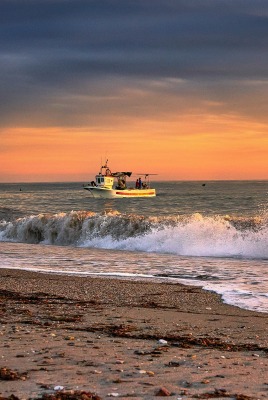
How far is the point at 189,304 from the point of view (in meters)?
12.1

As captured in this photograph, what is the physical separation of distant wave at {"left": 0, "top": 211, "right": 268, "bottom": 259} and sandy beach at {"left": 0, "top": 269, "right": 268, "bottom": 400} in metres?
13.3

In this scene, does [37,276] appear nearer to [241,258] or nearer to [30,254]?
[30,254]

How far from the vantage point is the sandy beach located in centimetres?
601

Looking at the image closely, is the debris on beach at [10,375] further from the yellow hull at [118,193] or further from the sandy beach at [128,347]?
the yellow hull at [118,193]

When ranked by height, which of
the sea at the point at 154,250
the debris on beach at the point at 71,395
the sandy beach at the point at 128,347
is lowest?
the sea at the point at 154,250

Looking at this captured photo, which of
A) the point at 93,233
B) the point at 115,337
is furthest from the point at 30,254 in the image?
the point at 115,337

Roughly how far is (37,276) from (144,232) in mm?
15569

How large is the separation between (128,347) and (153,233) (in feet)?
73.0

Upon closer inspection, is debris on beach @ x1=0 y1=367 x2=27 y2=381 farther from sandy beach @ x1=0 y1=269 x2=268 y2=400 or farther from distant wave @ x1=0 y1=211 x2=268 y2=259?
distant wave @ x1=0 y1=211 x2=268 y2=259

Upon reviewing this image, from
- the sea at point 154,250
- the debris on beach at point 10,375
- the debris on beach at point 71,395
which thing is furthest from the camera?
the sea at point 154,250

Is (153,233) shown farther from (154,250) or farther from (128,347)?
(128,347)

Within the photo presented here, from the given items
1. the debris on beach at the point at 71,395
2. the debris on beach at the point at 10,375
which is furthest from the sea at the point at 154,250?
the debris on beach at the point at 71,395

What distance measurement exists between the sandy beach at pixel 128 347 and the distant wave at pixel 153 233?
13349mm

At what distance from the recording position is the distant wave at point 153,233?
26391 mm
